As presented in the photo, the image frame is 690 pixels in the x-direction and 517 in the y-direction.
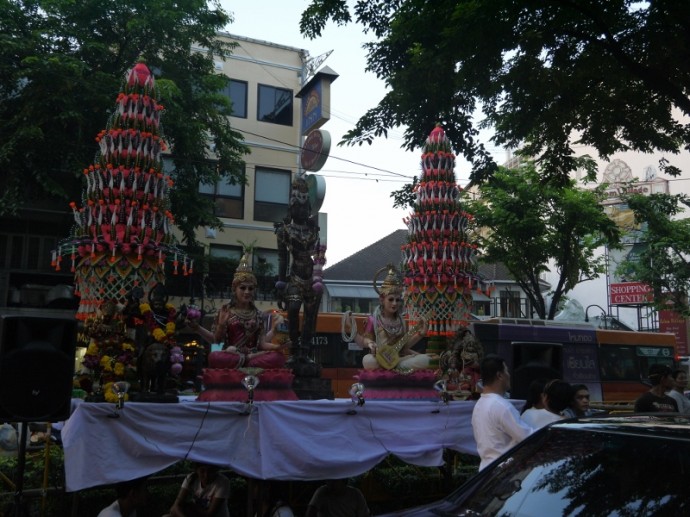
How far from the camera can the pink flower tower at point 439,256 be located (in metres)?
12.6

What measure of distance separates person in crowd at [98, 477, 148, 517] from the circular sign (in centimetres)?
1180

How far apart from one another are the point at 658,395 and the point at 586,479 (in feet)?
18.9

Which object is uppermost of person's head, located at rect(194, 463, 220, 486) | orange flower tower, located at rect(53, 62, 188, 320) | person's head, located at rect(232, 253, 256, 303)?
orange flower tower, located at rect(53, 62, 188, 320)

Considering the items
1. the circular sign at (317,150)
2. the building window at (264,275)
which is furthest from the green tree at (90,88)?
the circular sign at (317,150)

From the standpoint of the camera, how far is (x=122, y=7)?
71.2 ft

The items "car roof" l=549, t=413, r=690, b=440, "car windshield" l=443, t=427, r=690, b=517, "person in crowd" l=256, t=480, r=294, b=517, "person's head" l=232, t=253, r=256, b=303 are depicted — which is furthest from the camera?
"person's head" l=232, t=253, r=256, b=303

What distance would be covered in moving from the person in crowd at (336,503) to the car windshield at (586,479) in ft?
8.92

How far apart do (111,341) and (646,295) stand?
103ft

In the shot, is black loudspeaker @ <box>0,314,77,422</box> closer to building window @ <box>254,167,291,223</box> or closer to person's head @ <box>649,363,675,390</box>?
person's head @ <box>649,363,675,390</box>

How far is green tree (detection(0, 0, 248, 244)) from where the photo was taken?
64.9ft

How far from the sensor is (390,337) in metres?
10.0

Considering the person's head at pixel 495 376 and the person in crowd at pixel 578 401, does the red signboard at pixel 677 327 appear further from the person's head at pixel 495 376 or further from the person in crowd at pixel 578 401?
the person's head at pixel 495 376

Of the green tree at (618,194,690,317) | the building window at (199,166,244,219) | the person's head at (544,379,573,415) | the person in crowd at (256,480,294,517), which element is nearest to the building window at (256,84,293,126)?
the building window at (199,166,244,219)

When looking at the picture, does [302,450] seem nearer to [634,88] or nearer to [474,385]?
[474,385]
